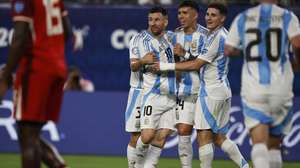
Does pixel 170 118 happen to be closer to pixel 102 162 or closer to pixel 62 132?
pixel 102 162

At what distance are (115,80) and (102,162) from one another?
2846 millimetres

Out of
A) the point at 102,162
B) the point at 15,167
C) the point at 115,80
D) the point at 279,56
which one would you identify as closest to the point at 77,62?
the point at 115,80

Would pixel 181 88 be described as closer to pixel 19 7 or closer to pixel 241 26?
pixel 241 26

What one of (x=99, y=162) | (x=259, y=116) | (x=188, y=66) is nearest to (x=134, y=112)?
(x=188, y=66)

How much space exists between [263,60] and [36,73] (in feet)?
6.91

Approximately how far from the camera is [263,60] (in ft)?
28.6

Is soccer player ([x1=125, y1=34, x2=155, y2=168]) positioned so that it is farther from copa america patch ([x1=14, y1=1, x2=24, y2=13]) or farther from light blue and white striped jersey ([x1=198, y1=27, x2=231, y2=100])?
copa america patch ([x1=14, y1=1, x2=24, y2=13])

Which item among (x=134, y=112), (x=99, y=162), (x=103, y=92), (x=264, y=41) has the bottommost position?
(x=99, y=162)

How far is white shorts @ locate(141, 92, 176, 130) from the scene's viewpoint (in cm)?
1113

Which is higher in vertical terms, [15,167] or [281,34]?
[281,34]

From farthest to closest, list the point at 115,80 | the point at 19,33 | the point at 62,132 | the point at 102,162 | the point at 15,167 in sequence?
the point at 115,80, the point at 62,132, the point at 102,162, the point at 15,167, the point at 19,33

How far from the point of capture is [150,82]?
1130 centimetres

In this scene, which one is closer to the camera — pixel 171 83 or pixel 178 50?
pixel 171 83

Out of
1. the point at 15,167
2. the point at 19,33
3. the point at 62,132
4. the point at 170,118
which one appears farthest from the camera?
the point at 62,132
